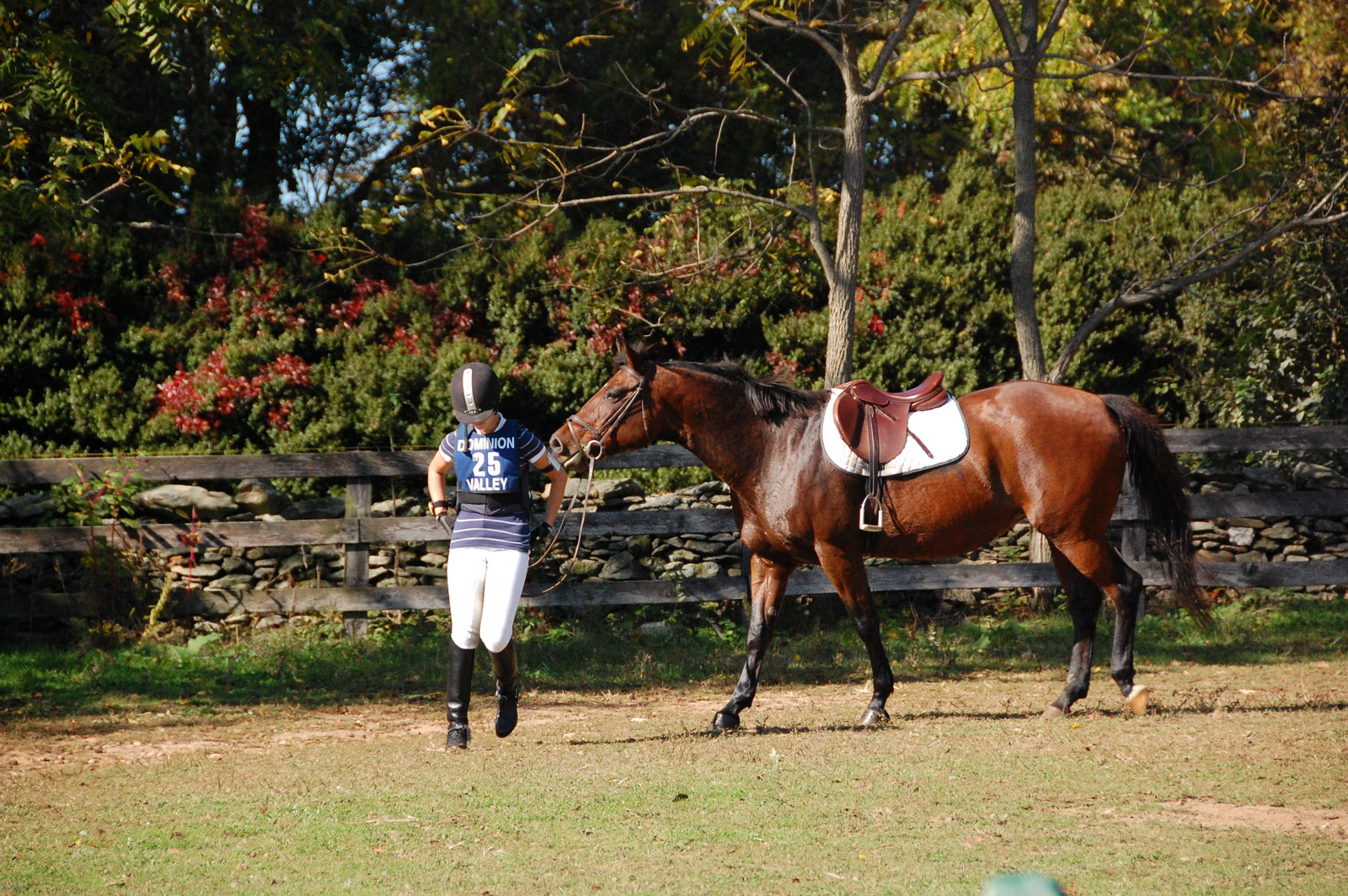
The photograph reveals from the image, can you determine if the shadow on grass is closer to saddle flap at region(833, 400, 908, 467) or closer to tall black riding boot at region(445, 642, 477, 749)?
tall black riding boot at region(445, 642, 477, 749)

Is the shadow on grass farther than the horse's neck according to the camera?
Yes

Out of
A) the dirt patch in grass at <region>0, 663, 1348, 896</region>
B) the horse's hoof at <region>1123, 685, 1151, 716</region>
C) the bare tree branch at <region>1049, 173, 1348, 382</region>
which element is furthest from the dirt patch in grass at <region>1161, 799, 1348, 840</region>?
the bare tree branch at <region>1049, 173, 1348, 382</region>

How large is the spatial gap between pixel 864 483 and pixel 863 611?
2.38 ft

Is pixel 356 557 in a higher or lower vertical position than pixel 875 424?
lower

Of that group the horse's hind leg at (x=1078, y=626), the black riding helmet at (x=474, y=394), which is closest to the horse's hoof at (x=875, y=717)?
the horse's hind leg at (x=1078, y=626)

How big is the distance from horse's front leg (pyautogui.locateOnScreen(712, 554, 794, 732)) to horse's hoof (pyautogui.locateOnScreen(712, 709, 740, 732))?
52 millimetres

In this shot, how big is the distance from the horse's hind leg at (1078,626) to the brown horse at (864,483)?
1cm

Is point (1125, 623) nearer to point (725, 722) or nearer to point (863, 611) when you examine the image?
point (863, 611)

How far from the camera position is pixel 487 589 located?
5.68 metres

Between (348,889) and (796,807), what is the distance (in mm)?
1820

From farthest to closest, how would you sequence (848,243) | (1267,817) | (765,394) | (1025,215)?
(1025,215) < (848,243) < (765,394) < (1267,817)

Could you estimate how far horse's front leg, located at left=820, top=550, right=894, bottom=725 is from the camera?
6281 mm

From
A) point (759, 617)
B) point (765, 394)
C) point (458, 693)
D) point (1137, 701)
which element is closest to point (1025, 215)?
point (765, 394)

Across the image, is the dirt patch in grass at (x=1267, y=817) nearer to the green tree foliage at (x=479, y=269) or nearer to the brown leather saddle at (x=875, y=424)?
the brown leather saddle at (x=875, y=424)
